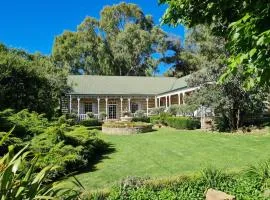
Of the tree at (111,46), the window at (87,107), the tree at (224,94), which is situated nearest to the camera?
the tree at (224,94)

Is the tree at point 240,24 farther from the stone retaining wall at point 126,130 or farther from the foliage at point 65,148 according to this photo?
the stone retaining wall at point 126,130

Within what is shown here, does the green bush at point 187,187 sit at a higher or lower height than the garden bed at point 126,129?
lower

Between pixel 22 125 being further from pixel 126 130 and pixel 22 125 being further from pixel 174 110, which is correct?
pixel 174 110

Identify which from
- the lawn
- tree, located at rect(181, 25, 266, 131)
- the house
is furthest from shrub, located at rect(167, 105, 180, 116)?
the lawn

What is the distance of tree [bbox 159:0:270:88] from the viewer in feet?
14.5

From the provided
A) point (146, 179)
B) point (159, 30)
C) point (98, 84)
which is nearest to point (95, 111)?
point (98, 84)

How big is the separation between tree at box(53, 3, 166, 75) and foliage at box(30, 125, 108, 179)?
41.3m

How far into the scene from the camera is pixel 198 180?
771cm

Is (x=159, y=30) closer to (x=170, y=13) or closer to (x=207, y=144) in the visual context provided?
(x=207, y=144)

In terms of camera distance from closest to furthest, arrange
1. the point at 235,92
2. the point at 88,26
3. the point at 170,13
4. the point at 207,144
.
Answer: the point at 170,13 < the point at 207,144 < the point at 235,92 < the point at 88,26

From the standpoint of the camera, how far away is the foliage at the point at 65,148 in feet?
33.3

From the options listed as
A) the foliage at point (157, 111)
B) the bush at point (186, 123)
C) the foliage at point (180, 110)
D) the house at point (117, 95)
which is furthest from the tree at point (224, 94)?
the house at point (117, 95)

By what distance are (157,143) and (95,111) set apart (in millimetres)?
24164

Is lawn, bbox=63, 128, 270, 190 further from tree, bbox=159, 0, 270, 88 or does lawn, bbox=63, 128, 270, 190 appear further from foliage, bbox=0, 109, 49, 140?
tree, bbox=159, 0, 270, 88
